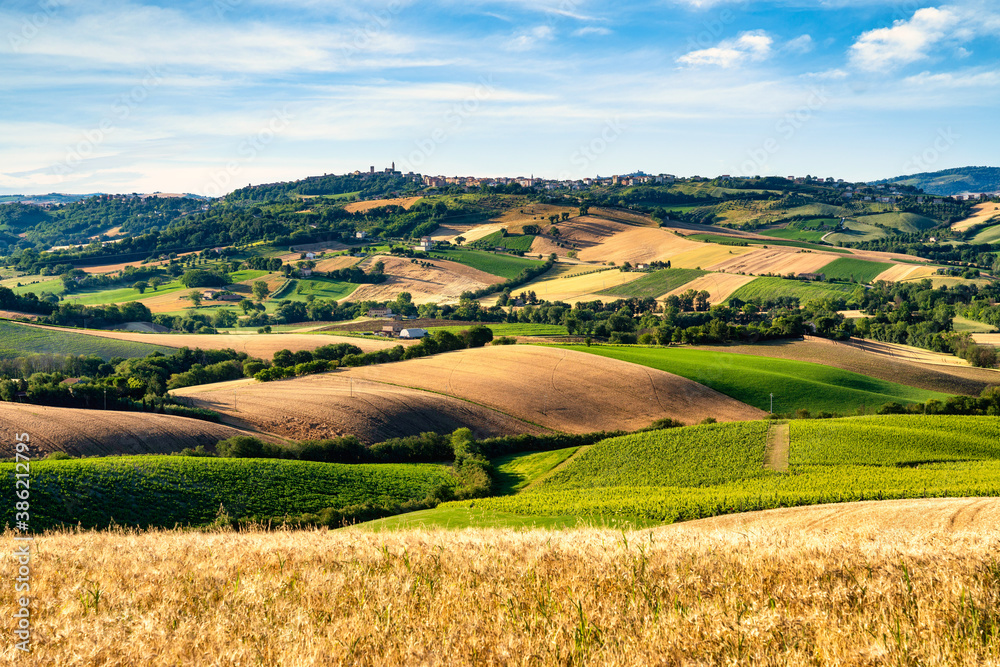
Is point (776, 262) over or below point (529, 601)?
over

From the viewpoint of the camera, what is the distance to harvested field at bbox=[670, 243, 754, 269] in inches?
5605

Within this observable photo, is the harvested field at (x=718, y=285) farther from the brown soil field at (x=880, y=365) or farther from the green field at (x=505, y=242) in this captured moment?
the green field at (x=505, y=242)

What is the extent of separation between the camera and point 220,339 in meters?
87.2

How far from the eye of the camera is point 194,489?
36.0m

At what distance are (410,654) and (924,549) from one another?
6951mm

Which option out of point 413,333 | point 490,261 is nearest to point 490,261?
point 490,261

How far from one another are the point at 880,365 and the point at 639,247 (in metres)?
88.9

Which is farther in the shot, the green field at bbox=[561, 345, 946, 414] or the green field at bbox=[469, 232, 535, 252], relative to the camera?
the green field at bbox=[469, 232, 535, 252]

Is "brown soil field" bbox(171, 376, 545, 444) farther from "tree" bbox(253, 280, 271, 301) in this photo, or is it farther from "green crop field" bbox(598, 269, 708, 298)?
"green crop field" bbox(598, 269, 708, 298)

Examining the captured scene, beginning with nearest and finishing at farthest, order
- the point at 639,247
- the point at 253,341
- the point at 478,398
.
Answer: the point at 478,398 → the point at 253,341 → the point at 639,247

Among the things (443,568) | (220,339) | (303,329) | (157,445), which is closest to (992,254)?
(303,329)

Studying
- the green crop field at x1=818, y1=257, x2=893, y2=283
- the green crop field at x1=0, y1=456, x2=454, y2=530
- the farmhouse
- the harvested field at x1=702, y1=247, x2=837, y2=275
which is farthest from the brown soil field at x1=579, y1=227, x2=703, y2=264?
the green crop field at x1=0, y1=456, x2=454, y2=530

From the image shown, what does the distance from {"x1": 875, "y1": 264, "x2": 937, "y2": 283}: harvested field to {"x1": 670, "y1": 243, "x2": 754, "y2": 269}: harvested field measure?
27.5 m

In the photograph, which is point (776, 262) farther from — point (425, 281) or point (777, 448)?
point (777, 448)
